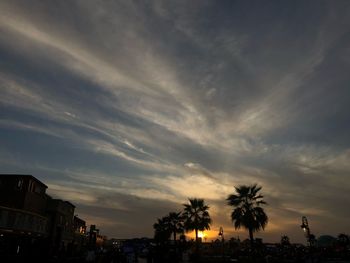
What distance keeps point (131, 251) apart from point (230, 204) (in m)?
13.0

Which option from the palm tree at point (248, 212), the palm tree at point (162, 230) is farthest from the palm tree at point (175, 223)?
the palm tree at point (248, 212)

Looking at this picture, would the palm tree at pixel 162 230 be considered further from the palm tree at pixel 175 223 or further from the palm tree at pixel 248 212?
the palm tree at pixel 248 212

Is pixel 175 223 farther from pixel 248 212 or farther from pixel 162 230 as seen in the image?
pixel 248 212

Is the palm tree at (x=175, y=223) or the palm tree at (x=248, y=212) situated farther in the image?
the palm tree at (x=175, y=223)

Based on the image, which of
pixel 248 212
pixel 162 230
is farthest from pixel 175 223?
pixel 248 212

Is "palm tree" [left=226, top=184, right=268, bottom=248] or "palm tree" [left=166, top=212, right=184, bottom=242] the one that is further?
"palm tree" [left=166, top=212, right=184, bottom=242]

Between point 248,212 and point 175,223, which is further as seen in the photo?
point 175,223

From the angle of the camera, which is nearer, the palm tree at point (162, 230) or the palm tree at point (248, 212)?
the palm tree at point (248, 212)

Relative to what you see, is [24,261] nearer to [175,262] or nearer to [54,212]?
[175,262]

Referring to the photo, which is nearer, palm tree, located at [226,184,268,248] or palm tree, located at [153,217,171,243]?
palm tree, located at [226,184,268,248]

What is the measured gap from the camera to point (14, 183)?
43.5 meters

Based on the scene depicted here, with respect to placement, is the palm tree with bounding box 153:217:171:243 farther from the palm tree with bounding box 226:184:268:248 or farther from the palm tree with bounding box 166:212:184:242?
the palm tree with bounding box 226:184:268:248

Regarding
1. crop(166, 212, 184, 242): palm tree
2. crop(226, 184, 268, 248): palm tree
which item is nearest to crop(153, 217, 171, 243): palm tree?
crop(166, 212, 184, 242): palm tree

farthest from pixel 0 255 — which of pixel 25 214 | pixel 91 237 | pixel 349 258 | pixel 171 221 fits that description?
pixel 91 237
